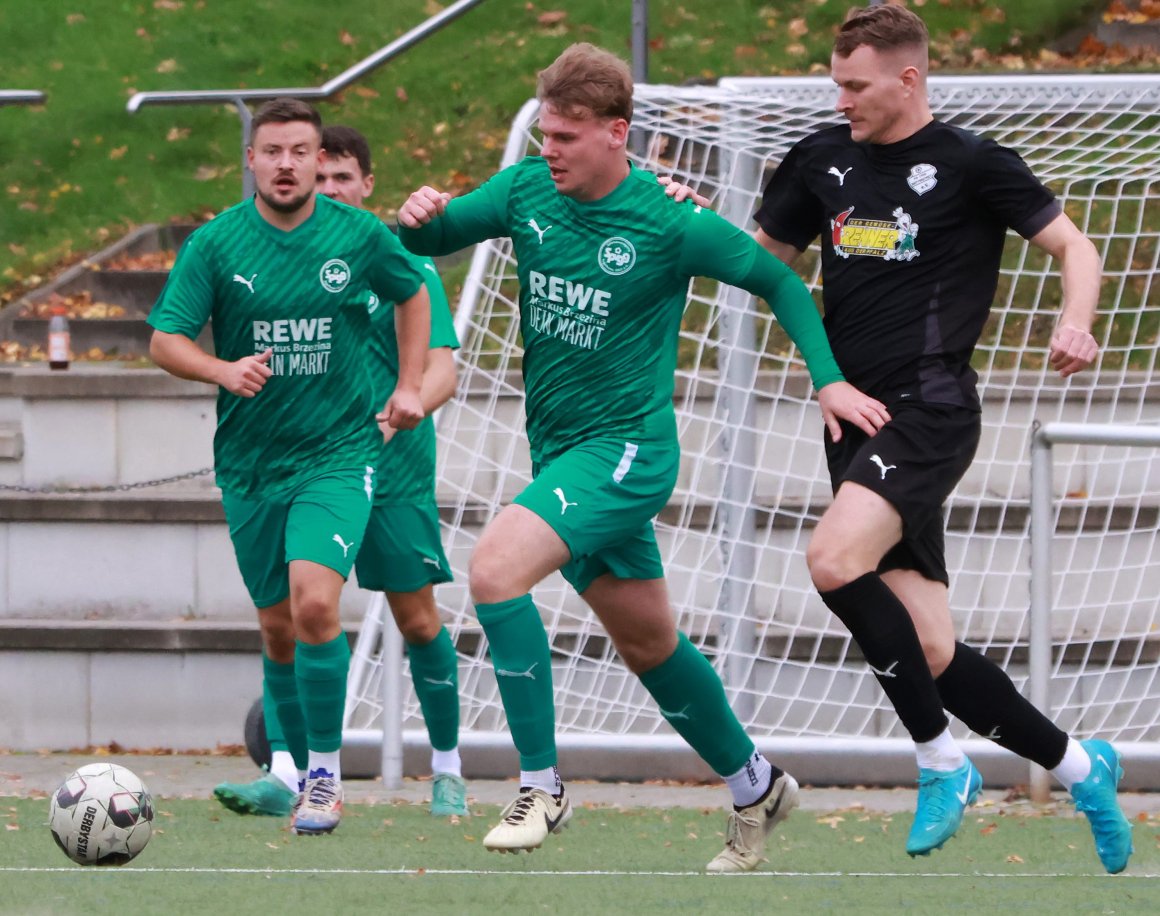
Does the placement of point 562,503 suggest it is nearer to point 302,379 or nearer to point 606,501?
point 606,501

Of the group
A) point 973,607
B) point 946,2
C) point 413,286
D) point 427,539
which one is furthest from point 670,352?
point 946,2

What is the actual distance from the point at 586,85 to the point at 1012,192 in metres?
1.09

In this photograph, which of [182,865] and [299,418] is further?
[299,418]

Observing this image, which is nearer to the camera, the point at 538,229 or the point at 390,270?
the point at 538,229

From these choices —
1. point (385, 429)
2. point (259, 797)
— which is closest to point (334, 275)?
point (385, 429)

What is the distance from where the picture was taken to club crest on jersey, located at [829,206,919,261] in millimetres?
5066

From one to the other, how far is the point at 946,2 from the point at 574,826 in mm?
8790

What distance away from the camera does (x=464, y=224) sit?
5.18 meters

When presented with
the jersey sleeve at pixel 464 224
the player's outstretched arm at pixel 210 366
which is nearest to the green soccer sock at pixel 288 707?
the player's outstretched arm at pixel 210 366

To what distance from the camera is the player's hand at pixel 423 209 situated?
202 inches

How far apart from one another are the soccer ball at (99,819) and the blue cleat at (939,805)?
6.15 ft

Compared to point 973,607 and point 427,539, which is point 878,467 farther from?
point 973,607

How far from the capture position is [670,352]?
205 inches

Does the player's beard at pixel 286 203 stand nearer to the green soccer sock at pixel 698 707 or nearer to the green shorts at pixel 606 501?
the green shorts at pixel 606 501
